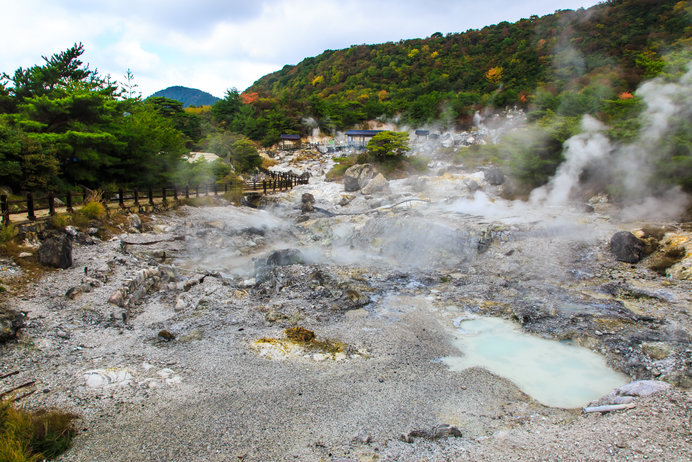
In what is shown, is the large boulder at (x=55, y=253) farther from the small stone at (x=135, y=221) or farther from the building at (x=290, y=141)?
the building at (x=290, y=141)

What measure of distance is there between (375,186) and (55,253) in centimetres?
1758

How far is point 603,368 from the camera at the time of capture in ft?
20.3

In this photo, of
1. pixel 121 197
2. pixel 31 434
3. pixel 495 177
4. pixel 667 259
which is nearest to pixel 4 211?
pixel 121 197

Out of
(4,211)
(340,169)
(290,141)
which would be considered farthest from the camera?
(290,141)

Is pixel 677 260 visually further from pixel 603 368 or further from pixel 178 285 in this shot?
Answer: pixel 178 285

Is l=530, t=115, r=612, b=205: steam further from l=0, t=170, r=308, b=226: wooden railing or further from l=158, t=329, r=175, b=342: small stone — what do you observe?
l=0, t=170, r=308, b=226: wooden railing

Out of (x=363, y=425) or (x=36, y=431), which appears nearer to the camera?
(x=36, y=431)

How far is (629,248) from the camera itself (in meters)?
10.5

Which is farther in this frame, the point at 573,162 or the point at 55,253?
the point at 573,162

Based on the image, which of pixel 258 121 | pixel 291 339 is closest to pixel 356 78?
pixel 258 121

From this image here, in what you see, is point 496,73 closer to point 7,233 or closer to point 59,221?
point 59,221

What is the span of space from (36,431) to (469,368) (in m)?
5.90

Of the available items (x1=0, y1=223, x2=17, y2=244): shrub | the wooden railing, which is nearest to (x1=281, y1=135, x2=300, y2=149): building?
the wooden railing

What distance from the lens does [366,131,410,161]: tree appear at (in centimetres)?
3006
